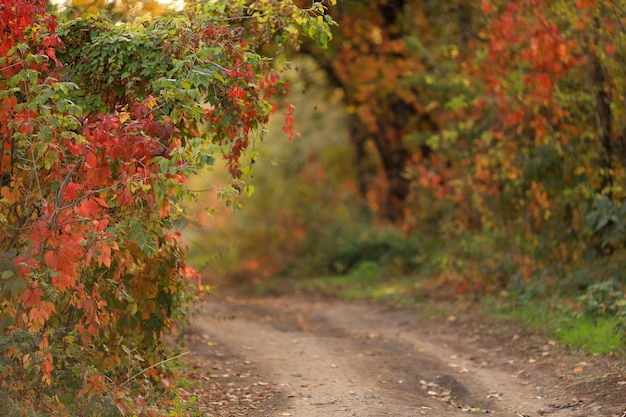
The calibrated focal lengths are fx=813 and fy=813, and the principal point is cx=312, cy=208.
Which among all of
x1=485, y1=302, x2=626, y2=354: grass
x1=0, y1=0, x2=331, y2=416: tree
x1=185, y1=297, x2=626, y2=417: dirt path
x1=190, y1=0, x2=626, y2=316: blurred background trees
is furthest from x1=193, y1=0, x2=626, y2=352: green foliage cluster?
x1=0, y1=0, x2=331, y2=416: tree

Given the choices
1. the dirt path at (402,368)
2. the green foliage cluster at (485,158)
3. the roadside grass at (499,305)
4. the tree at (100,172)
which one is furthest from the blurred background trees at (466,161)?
the dirt path at (402,368)

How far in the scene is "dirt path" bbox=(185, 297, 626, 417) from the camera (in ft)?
25.9

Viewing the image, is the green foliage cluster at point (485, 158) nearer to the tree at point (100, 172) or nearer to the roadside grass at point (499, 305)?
the roadside grass at point (499, 305)

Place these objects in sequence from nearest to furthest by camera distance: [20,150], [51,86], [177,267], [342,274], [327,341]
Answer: [51,86], [20,150], [177,267], [327,341], [342,274]

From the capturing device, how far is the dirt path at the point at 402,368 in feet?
25.9

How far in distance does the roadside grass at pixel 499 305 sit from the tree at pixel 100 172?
16.3ft

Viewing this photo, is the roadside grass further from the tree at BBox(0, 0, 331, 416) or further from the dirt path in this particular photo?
the tree at BBox(0, 0, 331, 416)

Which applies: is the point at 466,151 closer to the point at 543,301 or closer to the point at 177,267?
the point at 543,301

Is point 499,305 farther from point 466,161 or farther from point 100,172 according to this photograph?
point 100,172

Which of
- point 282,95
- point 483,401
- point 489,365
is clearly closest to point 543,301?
point 489,365

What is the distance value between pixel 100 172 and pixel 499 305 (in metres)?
7.94

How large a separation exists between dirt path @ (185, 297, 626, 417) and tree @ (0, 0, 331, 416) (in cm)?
179

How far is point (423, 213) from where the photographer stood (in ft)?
57.1

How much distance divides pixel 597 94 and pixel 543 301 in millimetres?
3166
